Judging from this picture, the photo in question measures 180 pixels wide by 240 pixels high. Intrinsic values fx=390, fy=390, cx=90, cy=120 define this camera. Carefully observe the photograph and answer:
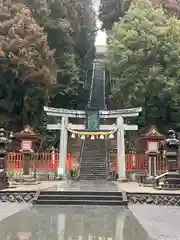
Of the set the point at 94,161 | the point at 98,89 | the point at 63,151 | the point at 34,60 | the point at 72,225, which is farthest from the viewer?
the point at 98,89

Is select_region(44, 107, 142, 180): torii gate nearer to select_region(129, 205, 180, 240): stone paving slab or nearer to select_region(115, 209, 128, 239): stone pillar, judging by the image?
select_region(129, 205, 180, 240): stone paving slab

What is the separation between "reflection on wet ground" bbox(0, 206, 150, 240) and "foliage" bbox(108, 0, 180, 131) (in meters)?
14.2

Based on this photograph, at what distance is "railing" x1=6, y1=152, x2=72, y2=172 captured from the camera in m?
22.9

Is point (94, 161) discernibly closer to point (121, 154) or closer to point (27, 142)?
point (121, 154)

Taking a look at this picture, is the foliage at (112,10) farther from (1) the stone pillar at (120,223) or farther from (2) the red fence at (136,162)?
(1) the stone pillar at (120,223)

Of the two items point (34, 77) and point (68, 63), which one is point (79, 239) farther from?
point (68, 63)

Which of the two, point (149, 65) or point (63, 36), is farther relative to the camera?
point (63, 36)

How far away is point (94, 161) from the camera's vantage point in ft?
82.1

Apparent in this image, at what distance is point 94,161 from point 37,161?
380cm

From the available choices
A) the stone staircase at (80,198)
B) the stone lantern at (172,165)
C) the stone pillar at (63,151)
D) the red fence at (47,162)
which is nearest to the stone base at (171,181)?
the stone lantern at (172,165)

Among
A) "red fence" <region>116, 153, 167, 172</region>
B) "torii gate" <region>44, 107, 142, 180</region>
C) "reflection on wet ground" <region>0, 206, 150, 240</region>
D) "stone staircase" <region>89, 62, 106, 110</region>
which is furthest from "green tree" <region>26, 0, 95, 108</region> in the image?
"reflection on wet ground" <region>0, 206, 150, 240</region>

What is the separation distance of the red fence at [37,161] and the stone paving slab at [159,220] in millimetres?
12364

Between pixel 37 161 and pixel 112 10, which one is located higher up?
pixel 112 10

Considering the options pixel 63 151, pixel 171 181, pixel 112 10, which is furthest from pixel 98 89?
pixel 171 181
